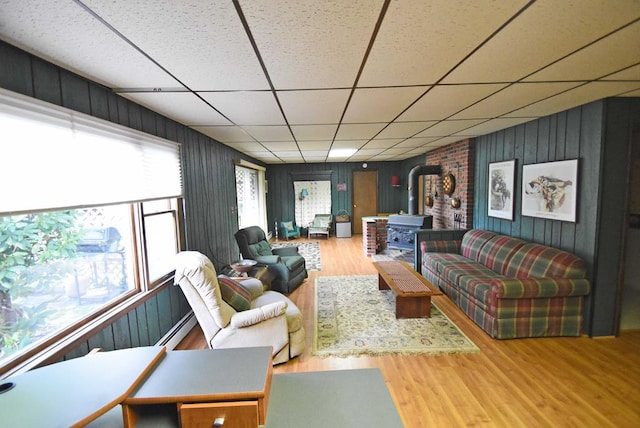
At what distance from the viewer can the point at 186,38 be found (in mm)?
1251

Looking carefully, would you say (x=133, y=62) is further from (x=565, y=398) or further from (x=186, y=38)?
(x=565, y=398)

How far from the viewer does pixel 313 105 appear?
2.33 m

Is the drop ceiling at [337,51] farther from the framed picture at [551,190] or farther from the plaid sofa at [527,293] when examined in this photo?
the plaid sofa at [527,293]

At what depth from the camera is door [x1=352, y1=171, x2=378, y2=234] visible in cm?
828

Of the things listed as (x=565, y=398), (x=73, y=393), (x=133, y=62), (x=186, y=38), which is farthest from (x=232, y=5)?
(x=565, y=398)

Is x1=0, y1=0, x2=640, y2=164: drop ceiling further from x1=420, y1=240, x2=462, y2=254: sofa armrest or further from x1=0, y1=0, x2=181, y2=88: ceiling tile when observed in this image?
x1=420, y1=240, x2=462, y2=254: sofa armrest

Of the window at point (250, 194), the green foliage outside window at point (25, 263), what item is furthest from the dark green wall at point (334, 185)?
the green foliage outside window at point (25, 263)

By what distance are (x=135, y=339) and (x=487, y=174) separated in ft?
15.5

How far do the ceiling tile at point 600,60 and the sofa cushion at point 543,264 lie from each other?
170cm

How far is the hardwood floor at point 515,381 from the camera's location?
178 cm

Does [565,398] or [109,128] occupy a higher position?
[109,128]

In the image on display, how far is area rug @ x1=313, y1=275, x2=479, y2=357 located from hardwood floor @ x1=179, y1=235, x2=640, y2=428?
97mm

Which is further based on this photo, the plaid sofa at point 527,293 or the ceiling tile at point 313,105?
the plaid sofa at point 527,293

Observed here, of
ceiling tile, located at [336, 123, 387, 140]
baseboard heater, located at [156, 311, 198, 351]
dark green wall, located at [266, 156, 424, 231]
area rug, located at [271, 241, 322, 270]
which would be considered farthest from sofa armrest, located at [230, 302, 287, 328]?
dark green wall, located at [266, 156, 424, 231]
